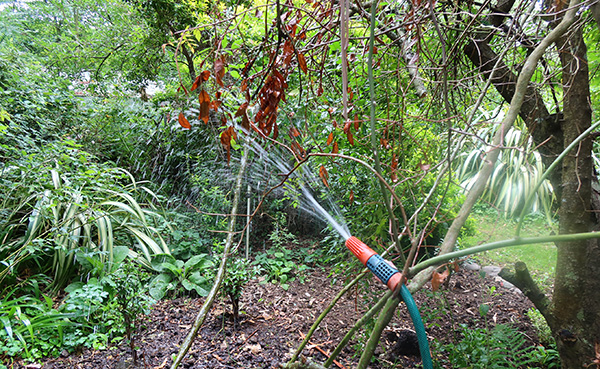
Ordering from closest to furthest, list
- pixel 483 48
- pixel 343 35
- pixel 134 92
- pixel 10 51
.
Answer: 1. pixel 343 35
2. pixel 483 48
3. pixel 10 51
4. pixel 134 92

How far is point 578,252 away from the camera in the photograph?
1108mm

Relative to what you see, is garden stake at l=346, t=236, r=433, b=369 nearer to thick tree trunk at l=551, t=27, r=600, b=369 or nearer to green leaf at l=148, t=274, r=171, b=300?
thick tree trunk at l=551, t=27, r=600, b=369

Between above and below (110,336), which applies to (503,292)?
below

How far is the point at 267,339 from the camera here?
6.21 feet

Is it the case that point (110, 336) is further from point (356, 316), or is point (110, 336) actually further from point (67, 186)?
point (356, 316)

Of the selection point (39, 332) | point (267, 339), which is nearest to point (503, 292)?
point (267, 339)

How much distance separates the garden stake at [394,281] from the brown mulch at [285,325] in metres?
0.84

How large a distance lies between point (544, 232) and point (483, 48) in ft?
9.67

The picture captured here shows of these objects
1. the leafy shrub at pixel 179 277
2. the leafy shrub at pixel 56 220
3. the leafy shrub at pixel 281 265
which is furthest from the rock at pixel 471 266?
the leafy shrub at pixel 56 220

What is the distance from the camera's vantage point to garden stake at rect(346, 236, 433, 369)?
57 centimetres

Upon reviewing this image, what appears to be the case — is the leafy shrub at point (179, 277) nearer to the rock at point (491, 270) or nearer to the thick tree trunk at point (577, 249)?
the thick tree trunk at point (577, 249)

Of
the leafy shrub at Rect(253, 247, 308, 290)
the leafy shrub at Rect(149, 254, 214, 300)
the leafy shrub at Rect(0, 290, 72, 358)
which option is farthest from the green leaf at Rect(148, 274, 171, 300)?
the leafy shrub at Rect(253, 247, 308, 290)

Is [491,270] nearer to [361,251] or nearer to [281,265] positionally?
[281,265]

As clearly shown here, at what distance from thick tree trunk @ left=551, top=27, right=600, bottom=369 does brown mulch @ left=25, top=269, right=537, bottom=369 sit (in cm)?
40
